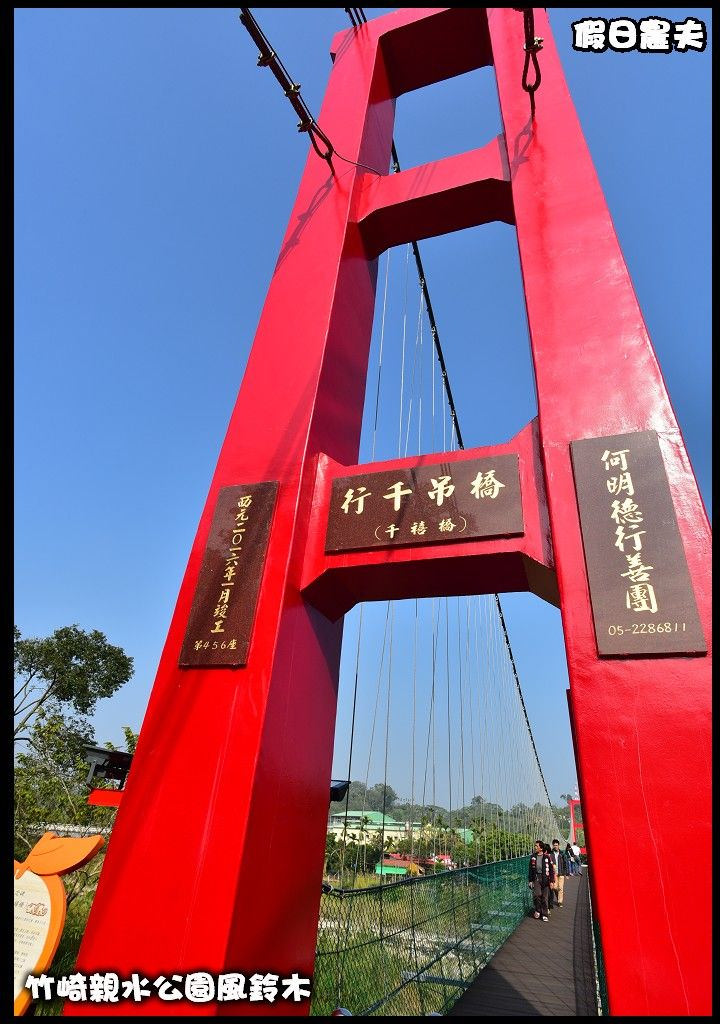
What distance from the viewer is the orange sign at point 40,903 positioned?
10.4 feet

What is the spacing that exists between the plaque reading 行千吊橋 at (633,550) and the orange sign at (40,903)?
3.49 meters

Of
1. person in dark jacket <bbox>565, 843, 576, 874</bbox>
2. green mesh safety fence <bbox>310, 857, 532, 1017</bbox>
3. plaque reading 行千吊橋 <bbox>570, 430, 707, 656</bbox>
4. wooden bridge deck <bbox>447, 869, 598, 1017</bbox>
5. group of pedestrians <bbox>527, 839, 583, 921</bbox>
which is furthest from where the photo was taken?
person in dark jacket <bbox>565, 843, 576, 874</bbox>

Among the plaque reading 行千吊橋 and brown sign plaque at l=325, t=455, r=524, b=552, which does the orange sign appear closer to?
brown sign plaque at l=325, t=455, r=524, b=552

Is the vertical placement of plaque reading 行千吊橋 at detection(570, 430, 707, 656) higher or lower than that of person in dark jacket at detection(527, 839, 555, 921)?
higher

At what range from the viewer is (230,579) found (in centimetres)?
310

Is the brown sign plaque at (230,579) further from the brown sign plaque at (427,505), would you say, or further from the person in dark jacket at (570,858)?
the person in dark jacket at (570,858)

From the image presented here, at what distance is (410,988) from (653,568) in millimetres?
3535

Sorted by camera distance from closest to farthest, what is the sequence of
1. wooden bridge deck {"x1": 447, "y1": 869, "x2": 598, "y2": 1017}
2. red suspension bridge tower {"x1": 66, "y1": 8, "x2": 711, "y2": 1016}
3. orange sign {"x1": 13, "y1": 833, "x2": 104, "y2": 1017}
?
red suspension bridge tower {"x1": 66, "y1": 8, "x2": 711, "y2": 1016} → orange sign {"x1": 13, "y1": 833, "x2": 104, "y2": 1017} → wooden bridge deck {"x1": 447, "y1": 869, "x2": 598, "y2": 1017}

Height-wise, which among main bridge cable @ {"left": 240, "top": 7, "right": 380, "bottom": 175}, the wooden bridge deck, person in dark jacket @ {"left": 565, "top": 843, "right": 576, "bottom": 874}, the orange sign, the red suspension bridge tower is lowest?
the wooden bridge deck

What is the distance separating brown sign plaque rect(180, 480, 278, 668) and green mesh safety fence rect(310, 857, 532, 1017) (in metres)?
1.72

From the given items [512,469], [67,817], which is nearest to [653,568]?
[512,469]

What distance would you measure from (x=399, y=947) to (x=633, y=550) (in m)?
3.29

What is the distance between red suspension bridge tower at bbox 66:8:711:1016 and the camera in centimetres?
211

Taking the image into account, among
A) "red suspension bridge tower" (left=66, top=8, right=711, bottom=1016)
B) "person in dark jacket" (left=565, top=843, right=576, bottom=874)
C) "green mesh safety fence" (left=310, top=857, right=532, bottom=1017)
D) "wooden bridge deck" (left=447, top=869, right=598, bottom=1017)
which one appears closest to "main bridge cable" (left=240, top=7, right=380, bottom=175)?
"red suspension bridge tower" (left=66, top=8, right=711, bottom=1016)
